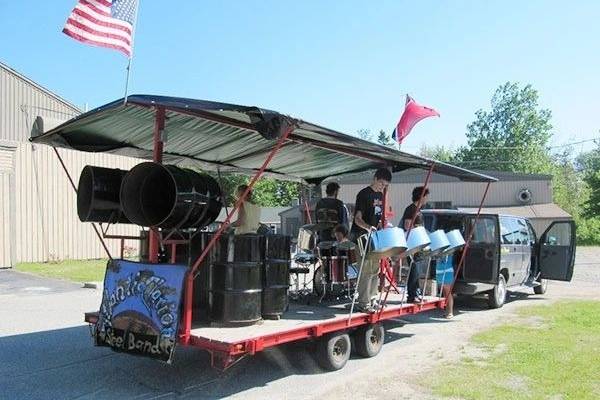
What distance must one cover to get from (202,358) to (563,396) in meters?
3.99

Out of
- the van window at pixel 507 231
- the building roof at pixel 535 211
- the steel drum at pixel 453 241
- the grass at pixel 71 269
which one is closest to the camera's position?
the steel drum at pixel 453 241

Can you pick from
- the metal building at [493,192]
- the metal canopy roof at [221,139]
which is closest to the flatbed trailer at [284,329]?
the metal canopy roof at [221,139]

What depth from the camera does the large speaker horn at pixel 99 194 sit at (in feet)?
21.0

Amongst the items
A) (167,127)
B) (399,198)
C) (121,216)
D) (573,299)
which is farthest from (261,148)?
(399,198)

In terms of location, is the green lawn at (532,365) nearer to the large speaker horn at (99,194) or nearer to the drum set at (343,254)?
the drum set at (343,254)

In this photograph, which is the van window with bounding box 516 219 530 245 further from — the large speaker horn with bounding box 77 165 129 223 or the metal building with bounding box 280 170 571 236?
the metal building with bounding box 280 170 571 236

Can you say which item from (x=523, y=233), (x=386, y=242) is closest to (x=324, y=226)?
(x=386, y=242)

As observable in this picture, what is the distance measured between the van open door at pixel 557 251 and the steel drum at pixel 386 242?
7.16m

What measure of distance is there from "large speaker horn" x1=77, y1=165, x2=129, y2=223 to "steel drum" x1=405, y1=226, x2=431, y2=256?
353 centimetres

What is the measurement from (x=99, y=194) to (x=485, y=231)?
743cm

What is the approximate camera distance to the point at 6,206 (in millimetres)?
17406

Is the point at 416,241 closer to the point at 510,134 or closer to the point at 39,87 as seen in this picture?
the point at 39,87

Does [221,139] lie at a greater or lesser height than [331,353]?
greater

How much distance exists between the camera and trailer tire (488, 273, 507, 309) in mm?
11477
